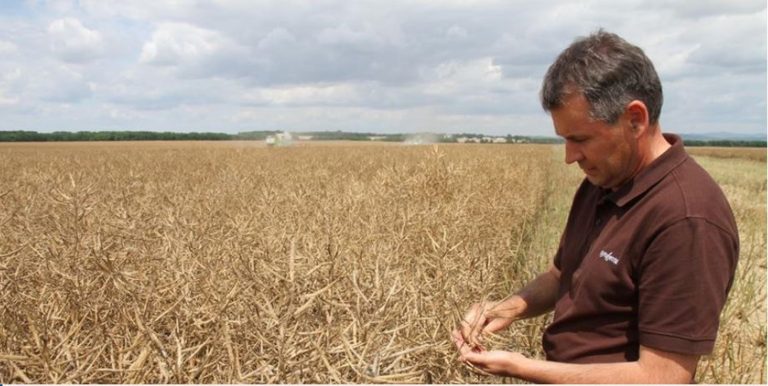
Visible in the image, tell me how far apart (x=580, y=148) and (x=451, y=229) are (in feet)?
8.24

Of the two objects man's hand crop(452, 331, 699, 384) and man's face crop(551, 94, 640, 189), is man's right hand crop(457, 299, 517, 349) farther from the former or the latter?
man's face crop(551, 94, 640, 189)

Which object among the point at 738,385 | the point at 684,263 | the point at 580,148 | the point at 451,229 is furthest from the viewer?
the point at 451,229

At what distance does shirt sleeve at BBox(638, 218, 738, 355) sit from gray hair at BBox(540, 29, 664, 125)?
14.3 inches

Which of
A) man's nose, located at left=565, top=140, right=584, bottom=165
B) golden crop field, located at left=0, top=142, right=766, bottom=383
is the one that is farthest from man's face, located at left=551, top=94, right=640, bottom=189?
golden crop field, located at left=0, top=142, right=766, bottom=383

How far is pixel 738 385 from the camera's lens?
9.10 ft

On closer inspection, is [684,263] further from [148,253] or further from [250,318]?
[148,253]

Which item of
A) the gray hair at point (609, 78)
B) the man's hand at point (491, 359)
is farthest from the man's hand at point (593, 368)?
the gray hair at point (609, 78)

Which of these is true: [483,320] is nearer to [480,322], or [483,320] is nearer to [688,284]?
[480,322]

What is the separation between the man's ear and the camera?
1618 mm

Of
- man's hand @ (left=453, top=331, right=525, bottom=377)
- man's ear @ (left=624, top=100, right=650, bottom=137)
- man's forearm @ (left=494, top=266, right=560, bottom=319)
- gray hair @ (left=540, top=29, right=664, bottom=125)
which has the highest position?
gray hair @ (left=540, top=29, right=664, bottom=125)

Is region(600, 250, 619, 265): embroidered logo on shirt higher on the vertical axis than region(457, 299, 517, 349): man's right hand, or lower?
higher

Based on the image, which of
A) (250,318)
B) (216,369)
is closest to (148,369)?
(216,369)

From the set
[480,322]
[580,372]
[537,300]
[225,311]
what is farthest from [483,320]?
[225,311]

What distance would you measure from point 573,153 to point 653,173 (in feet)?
0.72
